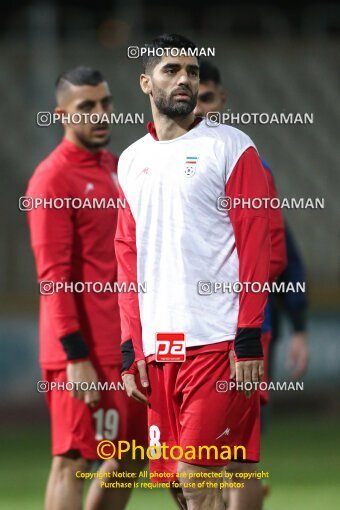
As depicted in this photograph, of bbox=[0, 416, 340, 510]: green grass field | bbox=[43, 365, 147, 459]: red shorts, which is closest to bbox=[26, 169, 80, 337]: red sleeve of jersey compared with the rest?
bbox=[43, 365, 147, 459]: red shorts

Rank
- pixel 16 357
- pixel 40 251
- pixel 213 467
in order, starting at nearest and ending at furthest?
1. pixel 213 467
2. pixel 40 251
3. pixel 16 357

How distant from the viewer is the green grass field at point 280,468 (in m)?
7.83

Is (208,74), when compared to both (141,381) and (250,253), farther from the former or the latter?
(141,381)

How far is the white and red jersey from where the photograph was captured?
475 centimetres

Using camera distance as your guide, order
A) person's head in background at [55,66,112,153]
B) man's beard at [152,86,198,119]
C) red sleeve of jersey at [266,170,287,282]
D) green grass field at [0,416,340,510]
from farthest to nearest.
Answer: green grass field at [0,416,340,510], person's head in background at [55,66,112,153], red sleeve of jersey at [266,170,287,282], man's beard at [152,86,198,119]

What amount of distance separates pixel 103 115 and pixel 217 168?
1.50 m

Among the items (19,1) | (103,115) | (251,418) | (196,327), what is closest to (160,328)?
(196,327)

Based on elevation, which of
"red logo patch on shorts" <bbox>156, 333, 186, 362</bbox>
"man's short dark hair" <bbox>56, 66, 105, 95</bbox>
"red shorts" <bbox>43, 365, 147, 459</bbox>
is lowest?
"red shorts" <bbox>43, 365, 147, 459</bbox>

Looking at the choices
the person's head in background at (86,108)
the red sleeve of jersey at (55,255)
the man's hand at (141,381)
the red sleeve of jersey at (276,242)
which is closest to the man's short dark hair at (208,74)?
the person's head in background at (86,108)

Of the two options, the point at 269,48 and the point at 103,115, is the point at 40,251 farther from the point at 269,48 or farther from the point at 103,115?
the point at 269,48

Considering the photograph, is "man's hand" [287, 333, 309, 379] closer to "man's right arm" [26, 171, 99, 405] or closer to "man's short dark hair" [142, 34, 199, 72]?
"man's right arm" [26, 171, 99, 405]

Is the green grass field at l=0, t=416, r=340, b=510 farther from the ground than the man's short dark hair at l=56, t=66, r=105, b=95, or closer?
closer

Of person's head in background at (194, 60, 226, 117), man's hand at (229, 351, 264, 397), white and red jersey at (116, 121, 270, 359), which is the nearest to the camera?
man's hand at (229, 351, 264, 397)

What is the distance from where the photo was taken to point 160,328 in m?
4.85
